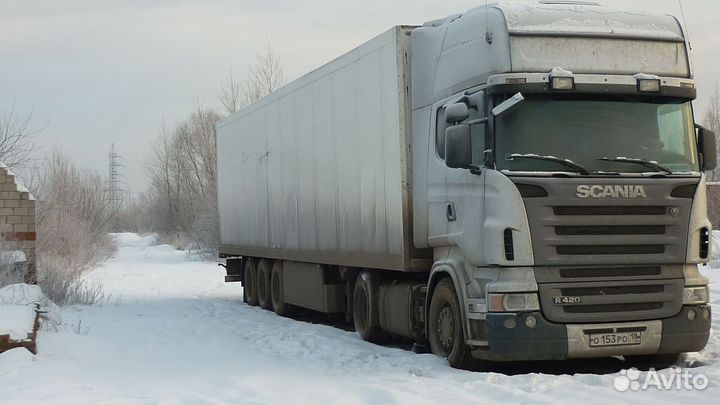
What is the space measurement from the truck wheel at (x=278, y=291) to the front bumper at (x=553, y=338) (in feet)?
28.7

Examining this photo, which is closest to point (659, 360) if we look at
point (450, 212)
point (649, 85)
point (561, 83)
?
point (450, 212)

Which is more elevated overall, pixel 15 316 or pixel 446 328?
pixel 15 316

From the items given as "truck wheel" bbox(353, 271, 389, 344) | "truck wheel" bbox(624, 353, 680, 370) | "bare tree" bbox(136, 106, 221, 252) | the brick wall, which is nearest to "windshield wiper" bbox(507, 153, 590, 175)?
"truck wheel" bbox(624, 353, 680, 370)

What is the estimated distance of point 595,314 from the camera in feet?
34.0

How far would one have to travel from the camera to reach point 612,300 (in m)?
10.4

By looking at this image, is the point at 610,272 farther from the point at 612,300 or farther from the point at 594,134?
the point at 594,134

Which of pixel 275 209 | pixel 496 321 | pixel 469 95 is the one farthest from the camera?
pixel 275 209

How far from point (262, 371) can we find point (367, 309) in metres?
3.52

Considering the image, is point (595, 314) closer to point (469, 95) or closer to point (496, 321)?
point (496, 321)

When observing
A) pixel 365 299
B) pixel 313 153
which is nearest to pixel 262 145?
pixel 313 153

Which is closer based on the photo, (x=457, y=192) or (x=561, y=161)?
(x=561, y=161)

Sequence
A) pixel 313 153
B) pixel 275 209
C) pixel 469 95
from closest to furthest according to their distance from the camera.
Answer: pixel 469 95 < pixel 313 153 < pixel 275 209

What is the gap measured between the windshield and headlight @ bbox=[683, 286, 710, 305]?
1.21m

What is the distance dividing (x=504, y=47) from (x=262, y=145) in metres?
9.53
